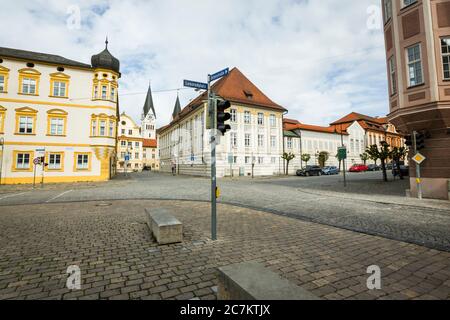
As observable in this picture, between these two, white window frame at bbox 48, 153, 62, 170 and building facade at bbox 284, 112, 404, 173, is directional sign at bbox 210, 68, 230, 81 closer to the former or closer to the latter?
white window frame at bbox 48, 153, 62, 170

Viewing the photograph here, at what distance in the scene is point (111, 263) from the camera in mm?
4184

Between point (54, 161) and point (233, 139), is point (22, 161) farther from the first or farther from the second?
point (233, 139)

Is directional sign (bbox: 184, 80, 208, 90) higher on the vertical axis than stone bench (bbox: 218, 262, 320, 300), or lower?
higher

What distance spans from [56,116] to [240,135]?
23433mm

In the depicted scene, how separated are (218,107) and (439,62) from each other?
40.7 feet

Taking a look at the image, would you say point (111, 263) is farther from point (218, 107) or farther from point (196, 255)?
point (218, 107)

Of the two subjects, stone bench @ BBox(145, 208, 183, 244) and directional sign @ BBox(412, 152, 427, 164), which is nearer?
stone bench @ BBox(145, 208, 183, 244)

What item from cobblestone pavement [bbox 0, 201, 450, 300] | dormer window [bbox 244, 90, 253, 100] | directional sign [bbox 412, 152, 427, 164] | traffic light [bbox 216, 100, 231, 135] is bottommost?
cobblestone pavement [bbox 0, 201, 450, 300]

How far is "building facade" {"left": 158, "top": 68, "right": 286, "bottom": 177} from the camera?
118 ft

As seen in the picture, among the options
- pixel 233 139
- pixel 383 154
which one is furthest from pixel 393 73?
pixel 233 139

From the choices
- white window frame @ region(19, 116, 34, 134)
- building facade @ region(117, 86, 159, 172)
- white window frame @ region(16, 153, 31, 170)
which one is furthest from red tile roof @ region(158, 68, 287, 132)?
building facade @ region(117, 86, 159, 172)

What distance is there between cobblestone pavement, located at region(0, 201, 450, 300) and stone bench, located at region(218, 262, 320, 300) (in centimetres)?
65

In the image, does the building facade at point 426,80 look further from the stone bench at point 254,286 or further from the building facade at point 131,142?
the building facade at point 131,142

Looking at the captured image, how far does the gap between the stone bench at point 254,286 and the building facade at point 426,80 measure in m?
13.2
